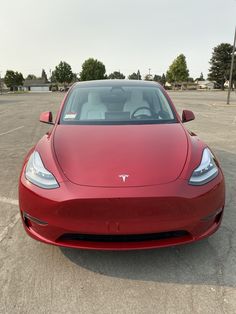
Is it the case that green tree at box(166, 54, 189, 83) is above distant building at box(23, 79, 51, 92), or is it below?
above

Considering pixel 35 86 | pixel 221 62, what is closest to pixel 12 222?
pixel 221 62

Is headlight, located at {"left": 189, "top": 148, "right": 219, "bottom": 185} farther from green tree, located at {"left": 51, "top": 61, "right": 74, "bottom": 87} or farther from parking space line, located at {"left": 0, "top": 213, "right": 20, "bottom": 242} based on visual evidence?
green tree, located at {"left": 51, "top": 61, "right": 74, "bottom": 87}

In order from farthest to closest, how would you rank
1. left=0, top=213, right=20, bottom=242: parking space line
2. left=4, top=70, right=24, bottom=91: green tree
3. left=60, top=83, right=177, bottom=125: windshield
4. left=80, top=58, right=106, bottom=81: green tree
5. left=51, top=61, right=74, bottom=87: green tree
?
1. left=80, top=58, right=106, bottom=81: green tree
2. left=4, top=70, right=24, bottom=91: green tree
3. left=51, top=61, right=74, bottom=87: green tree
4. left=60, top=83, right=177, bottom=125: windshield
5. left=0, top=213, right=20, bottom=242: parking space line

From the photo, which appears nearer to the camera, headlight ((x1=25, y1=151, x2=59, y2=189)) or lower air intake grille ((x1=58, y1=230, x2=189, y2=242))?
lower air intake grille ((x1=58, y1=230, x2=189, y2=242))

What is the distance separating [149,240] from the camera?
2.40m

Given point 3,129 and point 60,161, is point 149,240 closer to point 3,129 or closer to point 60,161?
point 60,161

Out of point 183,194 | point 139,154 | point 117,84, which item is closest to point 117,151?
point 139,154

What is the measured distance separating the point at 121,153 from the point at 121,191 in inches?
20.7

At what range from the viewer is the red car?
2311mm

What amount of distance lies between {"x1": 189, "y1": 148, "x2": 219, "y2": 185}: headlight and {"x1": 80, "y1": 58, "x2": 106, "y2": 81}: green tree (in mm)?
101420

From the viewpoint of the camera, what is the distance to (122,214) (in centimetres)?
229

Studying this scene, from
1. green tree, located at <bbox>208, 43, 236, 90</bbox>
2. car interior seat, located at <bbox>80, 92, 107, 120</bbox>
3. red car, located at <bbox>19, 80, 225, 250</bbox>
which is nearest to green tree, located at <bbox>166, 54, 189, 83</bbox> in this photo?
green tree, located at <bbox>208, 43, 236, 90</bbox>

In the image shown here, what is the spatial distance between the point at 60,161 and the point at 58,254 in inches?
33.2

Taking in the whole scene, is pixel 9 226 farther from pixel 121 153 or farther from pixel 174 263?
pixel 174 263
